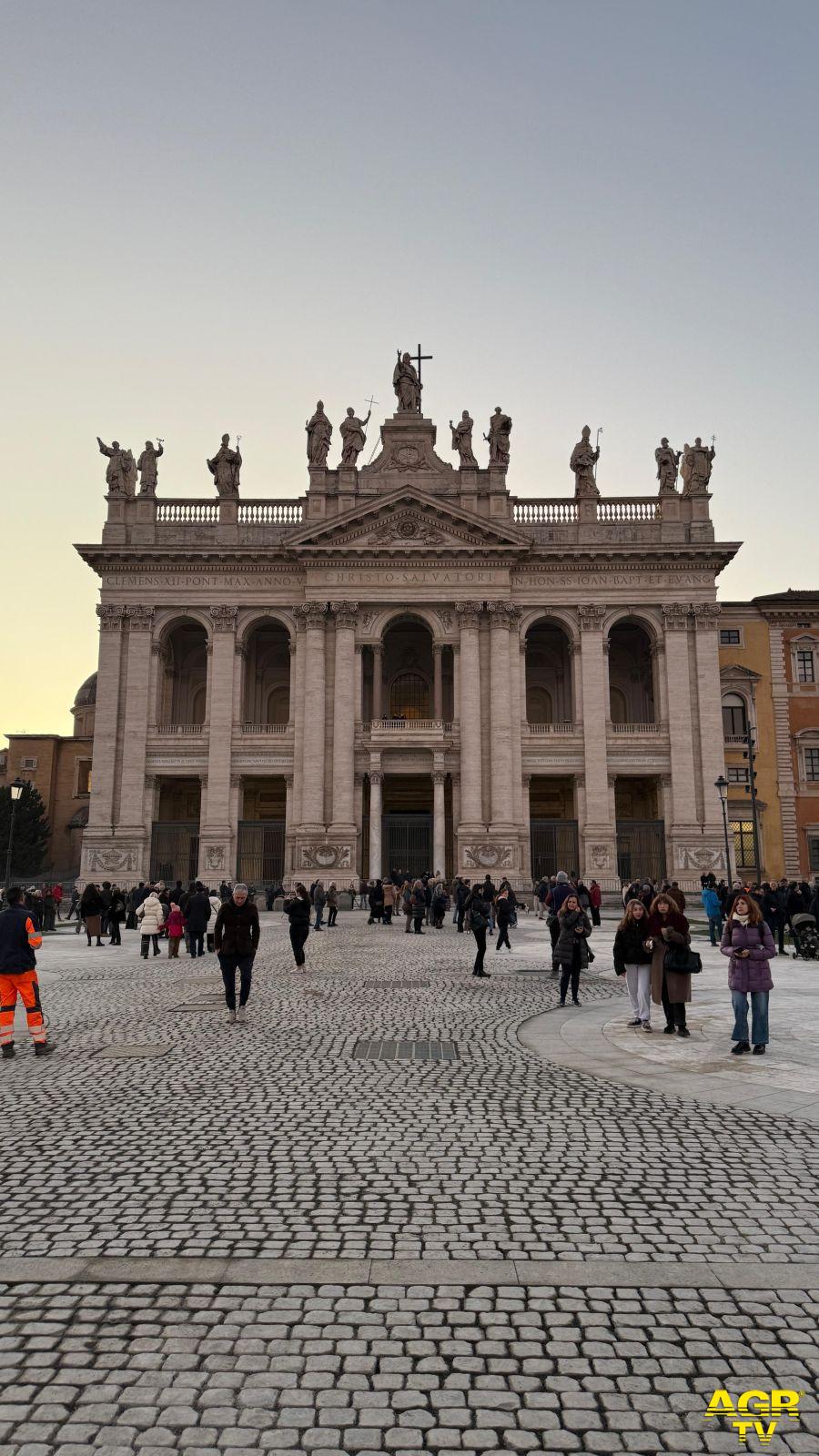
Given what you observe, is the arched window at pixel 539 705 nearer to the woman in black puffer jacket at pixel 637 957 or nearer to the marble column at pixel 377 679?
the marble column at pixel 377 679

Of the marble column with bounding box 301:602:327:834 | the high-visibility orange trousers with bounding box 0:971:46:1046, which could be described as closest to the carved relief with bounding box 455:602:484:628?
the marble column with bounding box 301:602:327:834

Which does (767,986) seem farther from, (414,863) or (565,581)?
(565,581)

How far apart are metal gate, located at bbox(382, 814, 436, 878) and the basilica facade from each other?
4.6 inches

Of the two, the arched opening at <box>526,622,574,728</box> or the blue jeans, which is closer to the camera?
the blue jeans

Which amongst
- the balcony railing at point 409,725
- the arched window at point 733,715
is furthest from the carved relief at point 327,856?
the arched window at point 733,715

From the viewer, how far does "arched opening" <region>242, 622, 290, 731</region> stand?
47531 millimetres

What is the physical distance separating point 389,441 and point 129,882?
24.5 meters

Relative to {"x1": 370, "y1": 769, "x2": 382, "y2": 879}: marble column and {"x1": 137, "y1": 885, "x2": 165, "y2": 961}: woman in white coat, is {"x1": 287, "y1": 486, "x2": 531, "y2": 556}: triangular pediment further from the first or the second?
{"x1": 137, "y1": 885, "x2": 165, "y2": 961}: woman in white coat

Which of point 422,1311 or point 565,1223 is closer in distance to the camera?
point 422,1311

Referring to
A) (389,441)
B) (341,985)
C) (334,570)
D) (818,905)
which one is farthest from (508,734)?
(341,985)

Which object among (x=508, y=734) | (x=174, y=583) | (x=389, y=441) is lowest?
(x=508, y=734)

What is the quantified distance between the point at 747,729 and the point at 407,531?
1927cm

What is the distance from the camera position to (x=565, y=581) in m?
44.4

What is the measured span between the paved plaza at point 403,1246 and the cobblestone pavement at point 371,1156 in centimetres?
3
